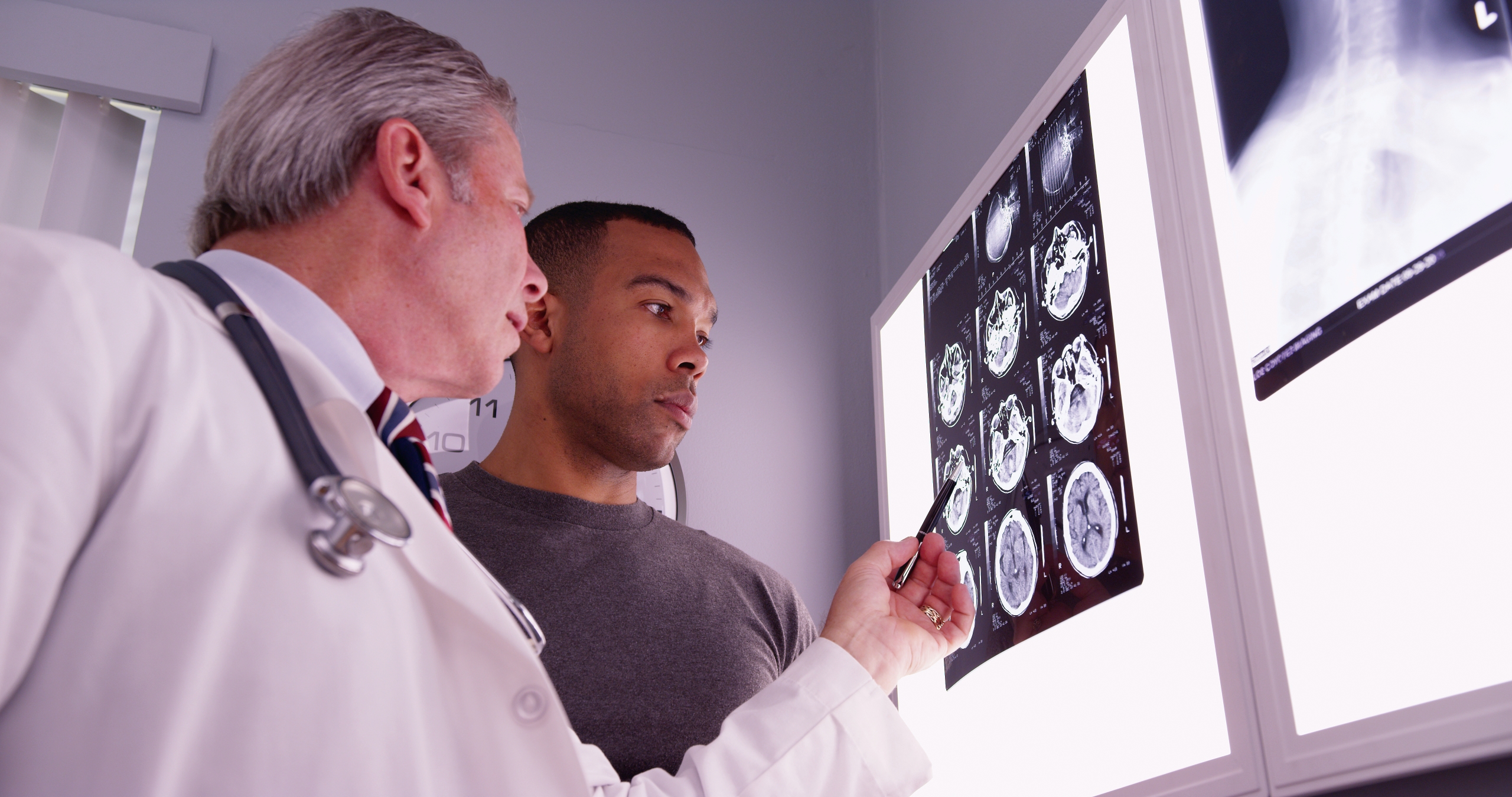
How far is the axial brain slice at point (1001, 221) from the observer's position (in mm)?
1426

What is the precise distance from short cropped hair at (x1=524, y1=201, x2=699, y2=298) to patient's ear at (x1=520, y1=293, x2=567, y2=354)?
0.09ft

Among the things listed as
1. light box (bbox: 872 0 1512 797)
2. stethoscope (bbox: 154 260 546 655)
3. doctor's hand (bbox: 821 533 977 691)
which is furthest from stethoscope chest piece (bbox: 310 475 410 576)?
light box (bbox: 872 0 1512 797)

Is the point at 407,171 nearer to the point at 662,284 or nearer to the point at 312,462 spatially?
the point at 312,462

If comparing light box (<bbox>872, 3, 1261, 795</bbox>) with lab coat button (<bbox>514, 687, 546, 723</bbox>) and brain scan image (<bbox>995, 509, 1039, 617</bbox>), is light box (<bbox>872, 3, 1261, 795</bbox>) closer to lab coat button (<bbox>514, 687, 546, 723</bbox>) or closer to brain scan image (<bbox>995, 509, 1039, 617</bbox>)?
brain scan image (<bbox>995, 509, 1039, 617</bbox>)

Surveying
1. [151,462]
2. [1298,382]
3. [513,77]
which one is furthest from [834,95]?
[151,462]

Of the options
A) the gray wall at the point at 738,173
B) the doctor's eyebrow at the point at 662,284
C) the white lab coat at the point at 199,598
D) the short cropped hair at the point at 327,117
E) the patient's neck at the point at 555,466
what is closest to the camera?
the white lab coat at the point at 199,598

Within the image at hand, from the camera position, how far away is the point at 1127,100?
3.88 feet

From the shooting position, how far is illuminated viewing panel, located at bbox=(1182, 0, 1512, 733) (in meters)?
0.71

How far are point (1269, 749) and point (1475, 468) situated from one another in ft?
0.98

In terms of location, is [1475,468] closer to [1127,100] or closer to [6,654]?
[1127,100]

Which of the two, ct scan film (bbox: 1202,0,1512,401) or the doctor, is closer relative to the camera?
the doctor

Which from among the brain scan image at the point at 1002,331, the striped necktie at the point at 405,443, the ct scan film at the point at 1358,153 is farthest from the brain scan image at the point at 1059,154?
the striped necktie at the point at 405,443

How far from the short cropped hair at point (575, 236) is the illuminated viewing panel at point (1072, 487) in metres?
0.62

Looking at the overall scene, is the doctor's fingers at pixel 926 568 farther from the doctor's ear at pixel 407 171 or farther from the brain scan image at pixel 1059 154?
the doctor's ear at pixel 407 171
